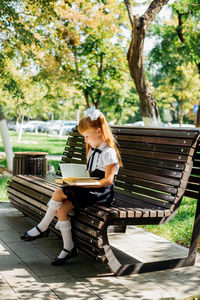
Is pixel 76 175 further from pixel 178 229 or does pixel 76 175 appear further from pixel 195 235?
pixel 178 229

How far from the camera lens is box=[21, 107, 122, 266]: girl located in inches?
148

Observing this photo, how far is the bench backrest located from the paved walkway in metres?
0.65

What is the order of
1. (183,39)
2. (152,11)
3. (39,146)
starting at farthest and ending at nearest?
(39,146)
(183,39)
(152,11)

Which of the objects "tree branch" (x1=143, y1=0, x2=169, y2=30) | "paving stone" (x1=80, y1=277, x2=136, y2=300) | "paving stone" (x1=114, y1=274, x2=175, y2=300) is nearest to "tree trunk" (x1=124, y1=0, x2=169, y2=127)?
"tree branch" (x1=143, y1=0, x2=169, y2=30)

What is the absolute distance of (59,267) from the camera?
386cm

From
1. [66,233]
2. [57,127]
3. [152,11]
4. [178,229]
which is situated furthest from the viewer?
[57,127]

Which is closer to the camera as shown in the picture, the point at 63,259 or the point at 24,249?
the point at 63,259

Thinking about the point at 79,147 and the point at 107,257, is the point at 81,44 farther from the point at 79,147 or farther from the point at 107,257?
the point at 107,257

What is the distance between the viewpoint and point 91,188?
3.83m

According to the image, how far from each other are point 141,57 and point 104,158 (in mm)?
5911

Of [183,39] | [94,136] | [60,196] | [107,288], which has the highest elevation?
[183,39]

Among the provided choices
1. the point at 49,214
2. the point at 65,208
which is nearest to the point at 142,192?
the point at 65,208

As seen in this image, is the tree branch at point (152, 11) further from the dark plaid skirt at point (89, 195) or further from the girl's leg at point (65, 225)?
the girl's leg at point (65, 225)

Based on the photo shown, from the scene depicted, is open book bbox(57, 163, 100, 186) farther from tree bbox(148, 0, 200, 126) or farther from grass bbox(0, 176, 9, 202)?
tree bbox(148, 0, 200, 126)
